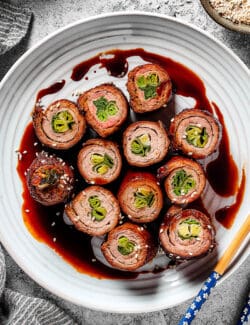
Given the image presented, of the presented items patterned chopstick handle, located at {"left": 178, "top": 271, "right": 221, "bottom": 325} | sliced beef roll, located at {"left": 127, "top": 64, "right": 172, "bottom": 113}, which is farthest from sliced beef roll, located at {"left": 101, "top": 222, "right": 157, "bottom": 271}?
sliced beef roll, located at {"left": 127, "top": 64, "right": 172, "bottom": 113}

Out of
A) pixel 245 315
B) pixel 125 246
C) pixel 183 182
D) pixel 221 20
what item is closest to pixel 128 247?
pixel 125 246

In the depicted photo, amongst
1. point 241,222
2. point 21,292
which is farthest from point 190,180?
point 21,292

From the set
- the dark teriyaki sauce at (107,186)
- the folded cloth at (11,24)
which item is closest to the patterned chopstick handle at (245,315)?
the dark teriyaki sauce at (107,186)

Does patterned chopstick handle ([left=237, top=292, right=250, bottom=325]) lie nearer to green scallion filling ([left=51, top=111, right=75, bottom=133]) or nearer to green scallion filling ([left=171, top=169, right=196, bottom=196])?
green scallion filling ([left=171, top=169, right=196, bottom=196])

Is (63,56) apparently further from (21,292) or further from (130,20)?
(21,292)

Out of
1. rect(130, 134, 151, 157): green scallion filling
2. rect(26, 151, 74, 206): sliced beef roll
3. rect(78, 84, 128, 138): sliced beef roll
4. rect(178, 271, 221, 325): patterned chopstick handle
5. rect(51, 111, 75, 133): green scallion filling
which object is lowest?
rect(178, 271, 221, 325): patterned chopstick handle

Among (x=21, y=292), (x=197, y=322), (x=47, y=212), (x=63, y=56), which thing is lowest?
(x=21, y=292)

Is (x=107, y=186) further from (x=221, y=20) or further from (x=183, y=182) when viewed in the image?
(x=221, y=20)
